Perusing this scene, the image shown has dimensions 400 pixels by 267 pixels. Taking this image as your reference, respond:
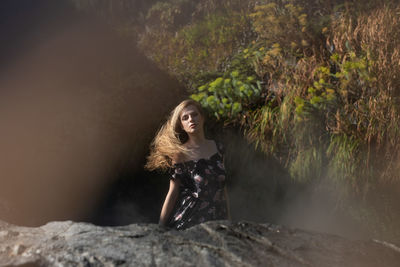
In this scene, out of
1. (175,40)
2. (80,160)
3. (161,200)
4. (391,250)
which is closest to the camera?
(391,250)

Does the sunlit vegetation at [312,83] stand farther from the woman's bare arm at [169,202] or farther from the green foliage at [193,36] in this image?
the woman's bare arm at [169,202]

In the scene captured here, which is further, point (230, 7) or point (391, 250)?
point (230, 7)

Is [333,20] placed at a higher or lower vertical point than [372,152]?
higher

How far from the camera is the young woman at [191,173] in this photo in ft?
8.59

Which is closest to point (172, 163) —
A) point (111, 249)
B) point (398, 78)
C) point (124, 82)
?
point (111, 249)

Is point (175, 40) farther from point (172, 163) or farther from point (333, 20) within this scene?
point (172, 163)

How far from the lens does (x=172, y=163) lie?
269cm

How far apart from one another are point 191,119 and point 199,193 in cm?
50

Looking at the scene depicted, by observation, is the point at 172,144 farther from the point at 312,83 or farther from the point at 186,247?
the point at 312,83

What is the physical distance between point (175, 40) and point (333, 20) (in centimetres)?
187

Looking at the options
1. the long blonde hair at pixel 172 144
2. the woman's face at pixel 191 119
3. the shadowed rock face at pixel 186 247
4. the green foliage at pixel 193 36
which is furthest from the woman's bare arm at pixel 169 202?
the green foliage at pixel 193 36

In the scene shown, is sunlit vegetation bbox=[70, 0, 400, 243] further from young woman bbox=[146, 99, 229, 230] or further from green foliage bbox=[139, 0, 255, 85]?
young woman bbox=[146, 99, 229, 230]

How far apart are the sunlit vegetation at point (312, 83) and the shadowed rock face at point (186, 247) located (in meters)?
1.65

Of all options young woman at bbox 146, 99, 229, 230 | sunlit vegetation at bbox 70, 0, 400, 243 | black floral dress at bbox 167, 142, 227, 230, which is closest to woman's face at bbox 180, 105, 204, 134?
young woman at bbox 146, 99, 229, 230
